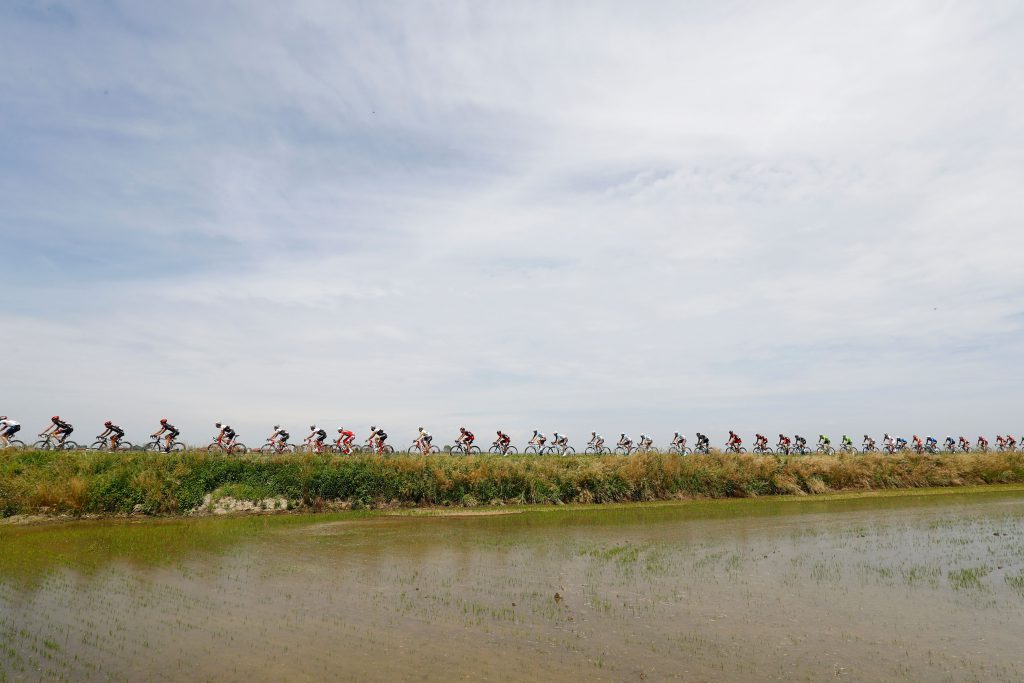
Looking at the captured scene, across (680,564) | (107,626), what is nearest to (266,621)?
(107,626)

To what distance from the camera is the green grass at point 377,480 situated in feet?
94.5

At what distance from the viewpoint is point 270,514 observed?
3028 centimetres

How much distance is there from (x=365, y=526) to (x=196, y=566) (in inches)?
379

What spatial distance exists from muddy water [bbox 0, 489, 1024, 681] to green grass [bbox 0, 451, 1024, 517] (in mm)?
3526

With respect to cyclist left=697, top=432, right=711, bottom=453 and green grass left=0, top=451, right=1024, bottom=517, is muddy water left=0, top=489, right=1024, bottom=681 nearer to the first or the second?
green grass left=0, top=451, right=1024, bottom=517

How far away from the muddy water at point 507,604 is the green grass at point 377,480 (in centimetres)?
353

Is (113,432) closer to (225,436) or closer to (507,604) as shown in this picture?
(225,436)

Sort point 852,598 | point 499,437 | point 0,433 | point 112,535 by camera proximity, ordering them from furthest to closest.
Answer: point 499,437
point 0,433
point 112,535
point 852,598

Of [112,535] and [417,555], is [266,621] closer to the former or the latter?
[417,555]

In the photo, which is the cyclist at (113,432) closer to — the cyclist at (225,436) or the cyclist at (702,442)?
the cyclist at (225,436)

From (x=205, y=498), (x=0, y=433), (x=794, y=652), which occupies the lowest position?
(x=794, y=652)

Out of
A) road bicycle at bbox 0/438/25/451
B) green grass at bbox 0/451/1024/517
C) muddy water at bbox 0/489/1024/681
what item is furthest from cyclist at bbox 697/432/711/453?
road bicycle at bbox 0/438/25/451

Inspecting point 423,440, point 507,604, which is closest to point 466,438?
point 423,440

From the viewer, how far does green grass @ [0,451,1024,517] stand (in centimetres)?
2880
